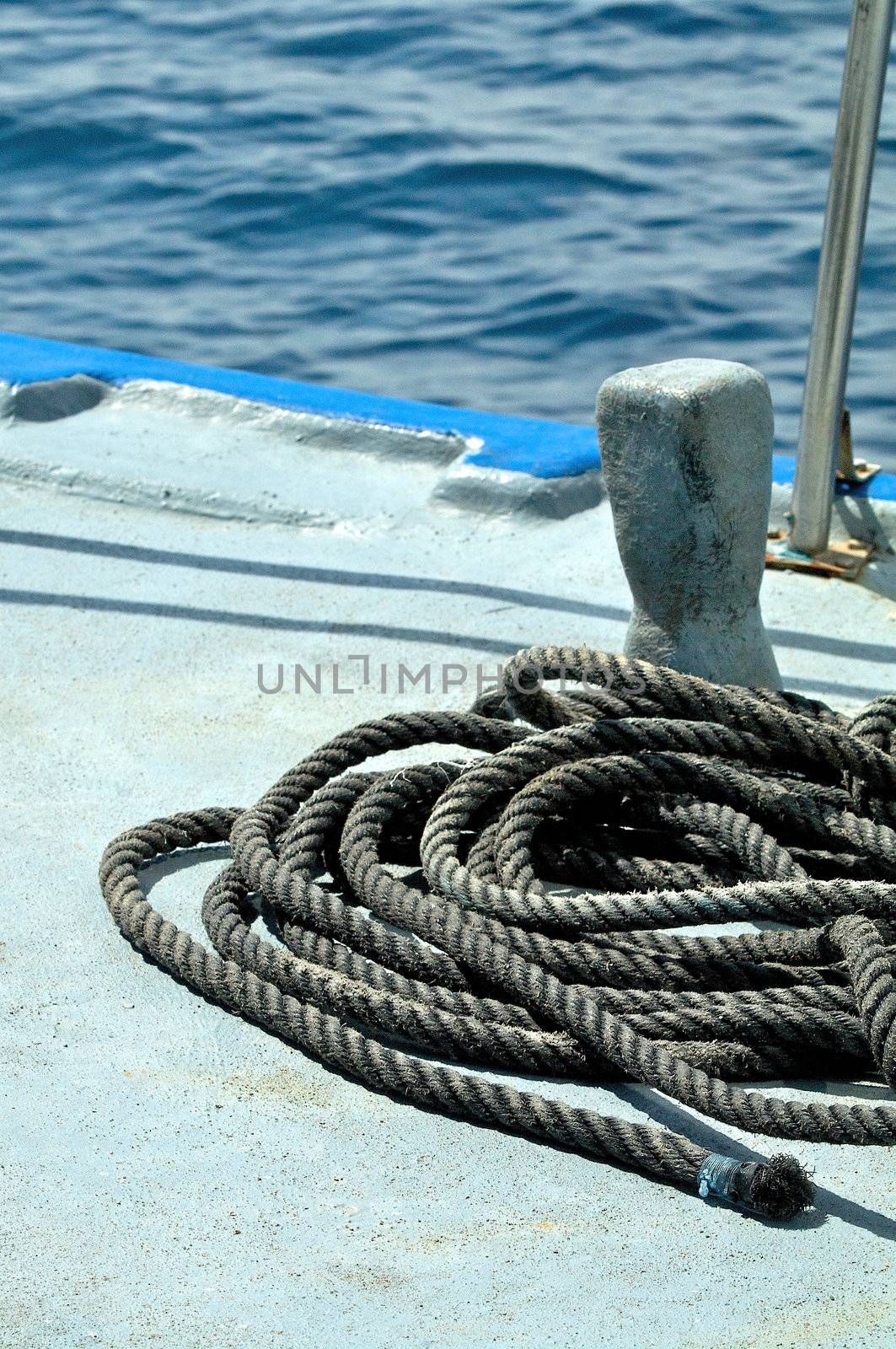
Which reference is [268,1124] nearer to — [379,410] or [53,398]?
[379,410]

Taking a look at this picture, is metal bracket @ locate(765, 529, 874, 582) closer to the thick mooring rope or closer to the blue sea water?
the thick mooring rope

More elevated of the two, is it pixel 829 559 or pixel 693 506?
pixel 693 506

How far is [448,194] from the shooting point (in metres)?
7.82

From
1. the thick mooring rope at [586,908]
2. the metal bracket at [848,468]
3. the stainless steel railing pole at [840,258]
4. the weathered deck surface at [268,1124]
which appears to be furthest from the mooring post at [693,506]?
the metal bracket at [848,468]

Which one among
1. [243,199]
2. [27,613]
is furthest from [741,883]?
[243,199]

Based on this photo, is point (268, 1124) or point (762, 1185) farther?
point (268, 1124)

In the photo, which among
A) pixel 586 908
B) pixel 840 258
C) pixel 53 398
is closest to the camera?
pixel 586 908

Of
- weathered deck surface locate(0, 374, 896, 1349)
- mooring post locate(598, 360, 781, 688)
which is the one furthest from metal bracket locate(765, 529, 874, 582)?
mooring post locate(598, 360, 781, 688)

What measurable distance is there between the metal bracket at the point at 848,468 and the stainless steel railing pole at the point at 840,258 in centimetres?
18

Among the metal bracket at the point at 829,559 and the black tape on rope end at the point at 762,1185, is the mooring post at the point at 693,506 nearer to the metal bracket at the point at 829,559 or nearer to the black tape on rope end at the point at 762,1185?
the metal bracket at the point at 829,559

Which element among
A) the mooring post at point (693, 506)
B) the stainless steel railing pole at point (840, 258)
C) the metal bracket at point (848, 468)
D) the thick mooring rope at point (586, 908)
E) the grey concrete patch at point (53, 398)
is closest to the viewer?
the thick mooring rope at point (586, 908)

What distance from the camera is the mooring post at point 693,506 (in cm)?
212

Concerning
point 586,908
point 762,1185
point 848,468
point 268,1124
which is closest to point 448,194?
point 848,468

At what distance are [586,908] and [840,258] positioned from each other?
1.19 m
